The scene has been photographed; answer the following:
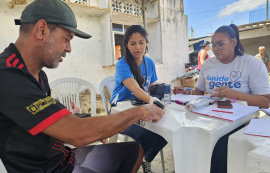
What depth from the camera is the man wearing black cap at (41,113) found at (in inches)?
31.6

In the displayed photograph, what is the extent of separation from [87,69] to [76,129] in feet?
16.4

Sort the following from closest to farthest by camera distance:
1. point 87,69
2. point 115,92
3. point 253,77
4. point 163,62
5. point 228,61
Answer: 1. point 253,77
2. point 228,61
3. point 115,92
4. point 87,69
5. point 163,62

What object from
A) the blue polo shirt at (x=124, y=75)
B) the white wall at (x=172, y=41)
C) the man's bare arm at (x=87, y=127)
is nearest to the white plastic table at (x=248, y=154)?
the man's bare arm at (x=87, y=127)

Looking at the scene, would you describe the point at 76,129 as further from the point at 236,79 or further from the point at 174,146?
the point at 236,79

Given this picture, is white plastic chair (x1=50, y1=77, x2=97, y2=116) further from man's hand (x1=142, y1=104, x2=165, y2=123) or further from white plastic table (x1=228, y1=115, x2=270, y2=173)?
white plastic table (x1=228, y1=115, x2=270, y2=173)

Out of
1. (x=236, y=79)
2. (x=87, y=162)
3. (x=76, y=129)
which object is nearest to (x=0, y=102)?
(x=76, y=129)

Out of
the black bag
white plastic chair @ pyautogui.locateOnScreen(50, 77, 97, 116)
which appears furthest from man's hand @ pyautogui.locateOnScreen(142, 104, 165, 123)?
white plastic chair @ pyautogui.locateOnScreen(50, 77, 97, 116)

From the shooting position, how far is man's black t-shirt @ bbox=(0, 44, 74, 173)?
0.79m

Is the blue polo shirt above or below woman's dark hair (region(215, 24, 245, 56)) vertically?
below

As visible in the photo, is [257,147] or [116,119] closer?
[257,147]

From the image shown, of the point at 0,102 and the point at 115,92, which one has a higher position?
the point at 0,102

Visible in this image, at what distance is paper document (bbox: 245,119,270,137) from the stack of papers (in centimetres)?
12

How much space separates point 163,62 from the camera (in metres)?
7.53

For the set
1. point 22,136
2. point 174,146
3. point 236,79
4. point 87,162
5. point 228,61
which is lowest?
point 87,162
